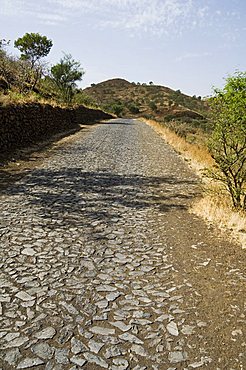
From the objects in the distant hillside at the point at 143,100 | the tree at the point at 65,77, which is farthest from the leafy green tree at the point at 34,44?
the distant hillside at the point at 143,100

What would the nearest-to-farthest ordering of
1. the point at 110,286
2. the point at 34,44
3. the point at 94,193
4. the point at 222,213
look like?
the point at 110,286, the point at 222,213, the point at 94,193, the point at 34,44

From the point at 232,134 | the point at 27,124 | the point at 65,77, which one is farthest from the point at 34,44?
the point at 232,134

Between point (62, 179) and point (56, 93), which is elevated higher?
point (56, 93)

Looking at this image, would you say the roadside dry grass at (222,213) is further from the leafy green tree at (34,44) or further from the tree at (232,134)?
the leafy green tree at (34,44)

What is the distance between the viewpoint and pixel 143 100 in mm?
97938

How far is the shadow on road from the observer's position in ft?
21.2

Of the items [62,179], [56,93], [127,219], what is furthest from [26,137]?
[56,93]

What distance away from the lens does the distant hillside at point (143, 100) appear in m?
74.6

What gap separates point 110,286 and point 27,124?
13.2 meters

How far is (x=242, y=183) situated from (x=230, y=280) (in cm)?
326

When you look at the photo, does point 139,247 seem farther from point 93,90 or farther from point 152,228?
point 93,90

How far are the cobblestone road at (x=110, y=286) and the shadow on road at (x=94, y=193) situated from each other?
0.05 m

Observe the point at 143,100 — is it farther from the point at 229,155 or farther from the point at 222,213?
the point at 222,213

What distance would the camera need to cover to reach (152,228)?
587 cm
